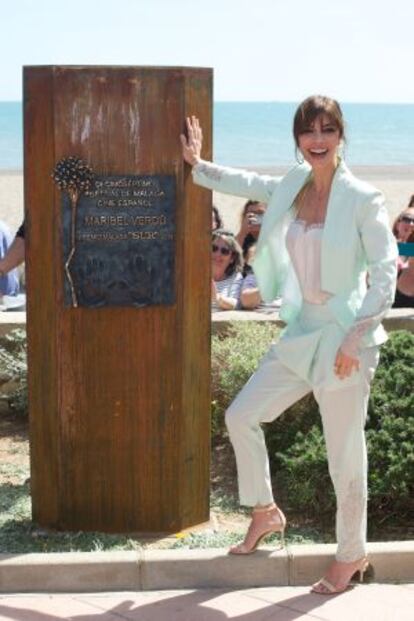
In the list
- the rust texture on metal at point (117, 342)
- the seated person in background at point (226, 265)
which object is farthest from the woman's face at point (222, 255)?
the rust texture on metal at point (117, 342)

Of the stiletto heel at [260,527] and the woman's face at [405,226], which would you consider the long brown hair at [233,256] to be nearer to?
the woman's face at [405,226]

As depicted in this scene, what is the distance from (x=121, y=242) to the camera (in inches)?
229

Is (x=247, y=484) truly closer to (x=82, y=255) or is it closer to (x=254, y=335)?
(x=82, y=255)

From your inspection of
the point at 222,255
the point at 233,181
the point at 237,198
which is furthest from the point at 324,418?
the point at 237,198

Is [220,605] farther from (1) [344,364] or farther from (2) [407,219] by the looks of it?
(2) [407,219]

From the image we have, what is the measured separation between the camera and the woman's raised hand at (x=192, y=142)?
575 centimetres

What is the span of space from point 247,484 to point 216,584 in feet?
1.44

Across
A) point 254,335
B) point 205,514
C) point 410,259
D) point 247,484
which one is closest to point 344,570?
point 247,484

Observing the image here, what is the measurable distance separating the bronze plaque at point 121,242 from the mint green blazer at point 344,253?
618mm

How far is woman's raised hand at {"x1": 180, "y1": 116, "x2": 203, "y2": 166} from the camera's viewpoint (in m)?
5.75

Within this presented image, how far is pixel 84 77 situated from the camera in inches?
224

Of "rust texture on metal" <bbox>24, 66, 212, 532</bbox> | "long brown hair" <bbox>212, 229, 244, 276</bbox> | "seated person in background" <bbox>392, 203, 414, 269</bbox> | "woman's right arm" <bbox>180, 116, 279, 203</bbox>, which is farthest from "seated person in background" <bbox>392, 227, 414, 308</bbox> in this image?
"woman's right arm" <bbox>180, 116, 279, 203</bbox>

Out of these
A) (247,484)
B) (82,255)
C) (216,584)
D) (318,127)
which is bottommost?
(216,584)

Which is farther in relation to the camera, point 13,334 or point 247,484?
point 13,334
